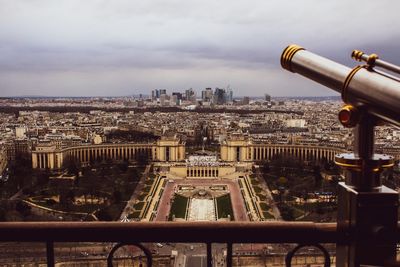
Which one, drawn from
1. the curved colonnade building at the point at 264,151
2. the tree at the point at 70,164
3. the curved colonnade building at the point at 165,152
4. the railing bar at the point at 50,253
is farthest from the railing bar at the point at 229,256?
the curved colonnade building at the point at 264,151

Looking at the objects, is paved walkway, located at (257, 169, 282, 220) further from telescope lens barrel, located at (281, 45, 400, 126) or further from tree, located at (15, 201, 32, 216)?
telescope lens barrel, located at (281, 45, 400, 126)

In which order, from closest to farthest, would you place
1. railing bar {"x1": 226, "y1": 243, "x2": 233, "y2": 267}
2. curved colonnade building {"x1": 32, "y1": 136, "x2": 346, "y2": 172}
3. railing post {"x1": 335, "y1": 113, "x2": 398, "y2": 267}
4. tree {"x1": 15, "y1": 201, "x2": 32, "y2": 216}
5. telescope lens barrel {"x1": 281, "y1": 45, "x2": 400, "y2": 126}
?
telescope lens barrel {"x1": 281, "y1": 45, "x2": 400, "y2": 126}, railing post {"x1": 335, "y1": 113, "x2": 398, "y2": 267}, railing bar {"x1": 226, "y1": 243, "x2": 233, "y2": 267}, tree {"x1": 15, "y1": 201, "x2": 32, "y2": 216}, curved colonnade building {"x1": 32, "y1": 136, "x2": 346, "y2": 172}

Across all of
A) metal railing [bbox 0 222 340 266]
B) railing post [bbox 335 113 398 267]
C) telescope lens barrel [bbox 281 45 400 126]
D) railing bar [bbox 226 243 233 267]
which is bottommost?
railing bar [bbox 226 243 233 267]

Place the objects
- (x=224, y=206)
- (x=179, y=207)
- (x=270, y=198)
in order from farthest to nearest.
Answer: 1. (x=270, y=198)
2. (x=224, y=206)
3. (x=179, y=207)

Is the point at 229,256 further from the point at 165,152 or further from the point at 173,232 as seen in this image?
the point at 165,152

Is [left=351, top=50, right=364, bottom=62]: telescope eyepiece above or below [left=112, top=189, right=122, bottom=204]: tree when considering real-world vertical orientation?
above

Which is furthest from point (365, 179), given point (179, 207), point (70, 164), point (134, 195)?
point (70, 164)

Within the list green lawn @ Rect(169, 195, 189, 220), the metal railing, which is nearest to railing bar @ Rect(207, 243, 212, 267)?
the metal railing
